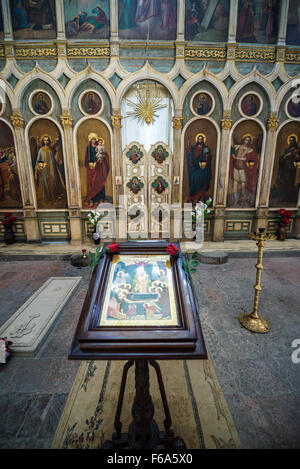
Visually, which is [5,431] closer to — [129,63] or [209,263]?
[209,263]

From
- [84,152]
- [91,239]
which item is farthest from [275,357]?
[84,152]

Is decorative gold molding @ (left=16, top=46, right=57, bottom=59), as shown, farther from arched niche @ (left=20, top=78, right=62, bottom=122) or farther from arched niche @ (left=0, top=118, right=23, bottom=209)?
arched niche @ (left=0, top=118, right=23, bottom=209)

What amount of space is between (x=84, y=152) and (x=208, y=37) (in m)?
5.40

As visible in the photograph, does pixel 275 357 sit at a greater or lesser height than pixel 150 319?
lesser

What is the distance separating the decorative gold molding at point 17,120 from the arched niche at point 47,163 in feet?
1.01

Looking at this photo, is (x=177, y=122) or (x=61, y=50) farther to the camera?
(x=177, y=122)

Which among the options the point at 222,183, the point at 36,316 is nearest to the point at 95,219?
the point at 36,316

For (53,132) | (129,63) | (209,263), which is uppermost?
(129,63)

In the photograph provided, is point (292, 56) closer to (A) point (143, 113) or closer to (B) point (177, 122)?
(B) point (177, 122)

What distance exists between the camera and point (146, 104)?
8133 millimetres

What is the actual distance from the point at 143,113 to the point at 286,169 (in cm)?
551

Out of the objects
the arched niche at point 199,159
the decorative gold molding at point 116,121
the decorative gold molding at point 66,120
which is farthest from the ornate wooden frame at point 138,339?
the decorative gold molding at point 66,120

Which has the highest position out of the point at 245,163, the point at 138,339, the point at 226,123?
the point at 226,123

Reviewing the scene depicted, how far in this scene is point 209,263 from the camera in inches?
279
